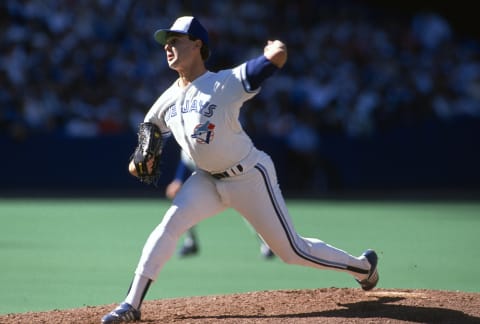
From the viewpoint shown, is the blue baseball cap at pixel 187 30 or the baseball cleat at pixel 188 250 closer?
the blue baseball cap at pixel 187 30

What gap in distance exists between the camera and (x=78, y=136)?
1864 cm

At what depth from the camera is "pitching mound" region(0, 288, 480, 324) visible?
5.93 m

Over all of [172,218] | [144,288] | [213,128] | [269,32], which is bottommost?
[144,288]

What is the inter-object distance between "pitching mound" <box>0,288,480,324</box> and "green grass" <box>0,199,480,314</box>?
3.15 feet

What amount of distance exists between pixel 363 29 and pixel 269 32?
8.55ft

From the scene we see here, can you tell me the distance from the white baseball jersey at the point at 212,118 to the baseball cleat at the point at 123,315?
1088 mm

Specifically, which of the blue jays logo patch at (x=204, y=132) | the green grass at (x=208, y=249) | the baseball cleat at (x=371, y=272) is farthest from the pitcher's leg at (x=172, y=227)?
the green grass at (x=208, y=249)

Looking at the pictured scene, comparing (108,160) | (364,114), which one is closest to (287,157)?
(364,114)

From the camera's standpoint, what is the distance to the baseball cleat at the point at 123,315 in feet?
18.9

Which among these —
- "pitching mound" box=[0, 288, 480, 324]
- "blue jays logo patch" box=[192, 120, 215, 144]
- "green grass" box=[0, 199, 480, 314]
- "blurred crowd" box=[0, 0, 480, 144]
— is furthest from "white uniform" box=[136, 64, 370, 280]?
"blurred crowd" box=[0, 0, 480, 144]

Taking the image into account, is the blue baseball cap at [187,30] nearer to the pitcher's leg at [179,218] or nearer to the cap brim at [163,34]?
the cap brim at [163,34]

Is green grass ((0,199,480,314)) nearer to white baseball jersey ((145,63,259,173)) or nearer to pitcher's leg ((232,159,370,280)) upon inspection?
pitcher's leg ((232,159,370,280))

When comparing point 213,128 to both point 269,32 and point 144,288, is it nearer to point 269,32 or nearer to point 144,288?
point 144,288

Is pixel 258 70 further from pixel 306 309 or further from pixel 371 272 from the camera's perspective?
pixel 371 272
